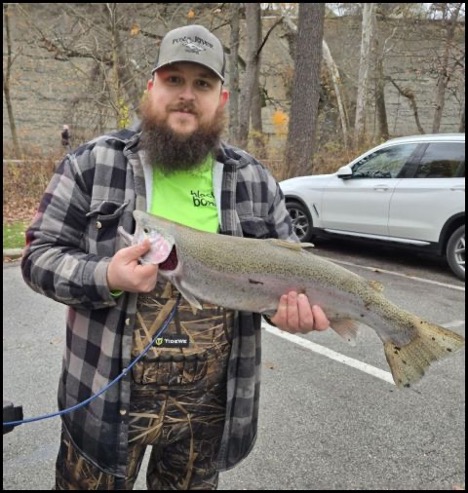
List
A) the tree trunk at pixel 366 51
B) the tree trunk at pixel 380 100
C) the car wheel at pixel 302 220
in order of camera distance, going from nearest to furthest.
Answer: the car wheel at pixel 302 220
the tree trunk at pixel 366 51
the tree trunk at pixel 380 100

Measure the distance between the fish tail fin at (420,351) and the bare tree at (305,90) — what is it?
396 inches

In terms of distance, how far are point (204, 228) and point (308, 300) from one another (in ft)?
1.64

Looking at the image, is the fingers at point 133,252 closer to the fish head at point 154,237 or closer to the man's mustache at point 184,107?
the fish head at point 154,237

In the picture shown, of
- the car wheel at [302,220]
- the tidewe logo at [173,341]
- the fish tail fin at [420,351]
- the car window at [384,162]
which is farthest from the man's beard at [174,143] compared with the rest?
the car wheel at [302,220]

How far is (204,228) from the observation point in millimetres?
2076

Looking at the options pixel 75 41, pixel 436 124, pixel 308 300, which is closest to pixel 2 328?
pixel 308 300

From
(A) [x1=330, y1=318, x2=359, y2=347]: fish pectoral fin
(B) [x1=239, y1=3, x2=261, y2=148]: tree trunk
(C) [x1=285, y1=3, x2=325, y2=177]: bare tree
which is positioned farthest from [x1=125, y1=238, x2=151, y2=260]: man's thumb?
(B) [x1=239, y1=3, x2=261, y2=148]: tree trunk

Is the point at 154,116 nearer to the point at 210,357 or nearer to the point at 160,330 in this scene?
the point at 160,330

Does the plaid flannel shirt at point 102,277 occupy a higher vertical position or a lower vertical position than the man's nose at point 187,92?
lower

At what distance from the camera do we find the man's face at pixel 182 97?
2092mm

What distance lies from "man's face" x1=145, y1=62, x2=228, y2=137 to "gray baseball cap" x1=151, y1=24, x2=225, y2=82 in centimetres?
3

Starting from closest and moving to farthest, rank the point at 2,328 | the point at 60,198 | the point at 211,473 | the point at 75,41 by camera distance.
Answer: the point at 60,198
the point at 211,473
the point at 2,328
the point at 75,41

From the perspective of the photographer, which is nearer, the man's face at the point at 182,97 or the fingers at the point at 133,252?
the fingers at the point at 133,252

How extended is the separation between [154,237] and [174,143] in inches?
16.6
